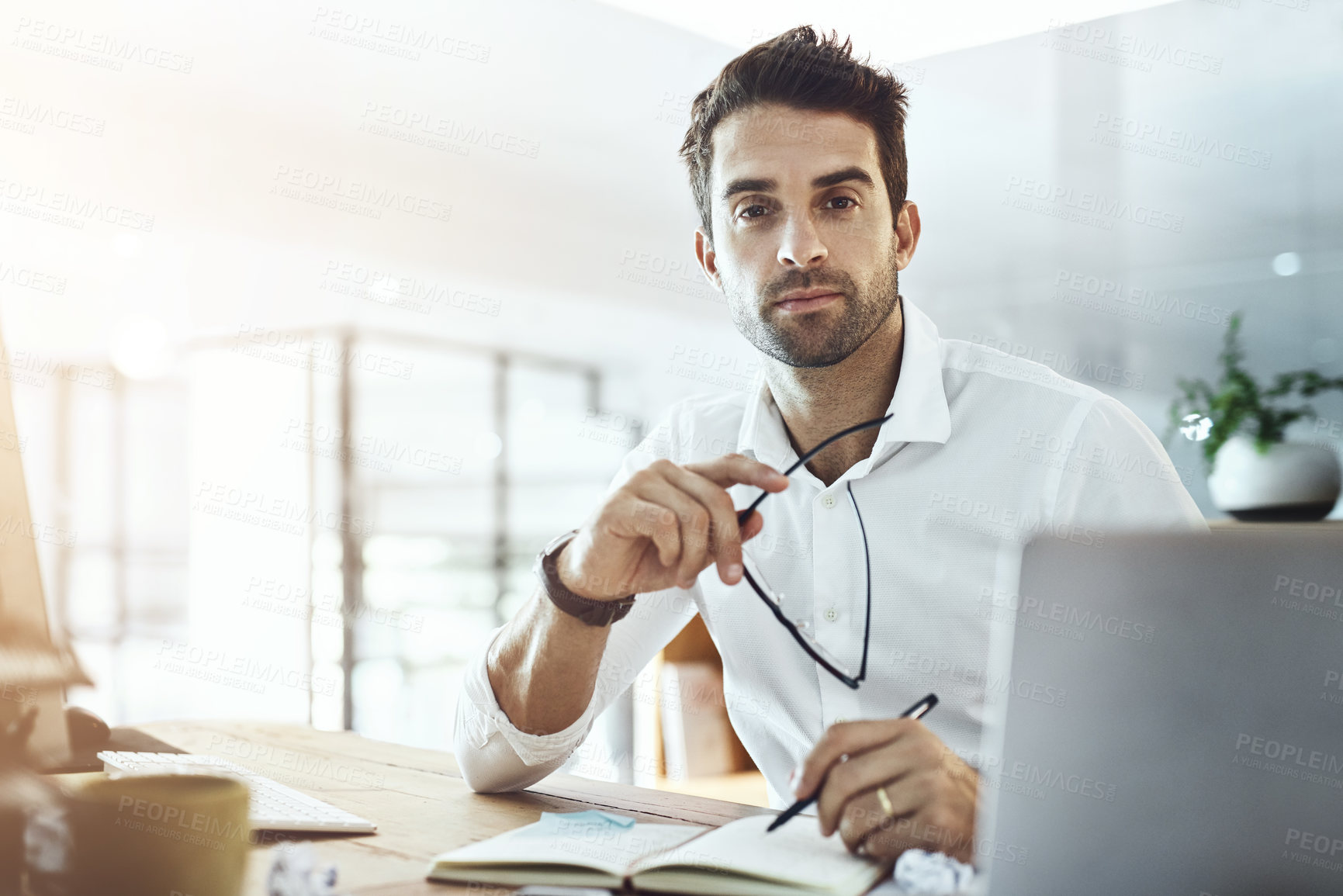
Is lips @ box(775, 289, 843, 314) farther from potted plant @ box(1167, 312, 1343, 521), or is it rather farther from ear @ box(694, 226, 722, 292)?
potted plant @ box(1167, 312, 1343, 521)

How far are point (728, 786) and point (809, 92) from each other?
2.21m

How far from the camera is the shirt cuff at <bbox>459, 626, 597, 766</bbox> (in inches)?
42.4

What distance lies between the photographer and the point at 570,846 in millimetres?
→ 790

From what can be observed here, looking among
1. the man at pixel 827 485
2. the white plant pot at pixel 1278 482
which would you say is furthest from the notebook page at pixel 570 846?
the white plant pot at pixel 1278 482

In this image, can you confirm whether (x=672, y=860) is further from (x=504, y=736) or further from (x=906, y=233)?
(x=906, y=233)

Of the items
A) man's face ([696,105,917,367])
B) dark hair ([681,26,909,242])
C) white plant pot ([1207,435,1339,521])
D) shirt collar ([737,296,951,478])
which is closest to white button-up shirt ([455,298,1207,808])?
shirt collar ([737,296,951,478])

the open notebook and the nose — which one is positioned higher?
the nose

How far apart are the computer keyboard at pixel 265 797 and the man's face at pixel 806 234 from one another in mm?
804

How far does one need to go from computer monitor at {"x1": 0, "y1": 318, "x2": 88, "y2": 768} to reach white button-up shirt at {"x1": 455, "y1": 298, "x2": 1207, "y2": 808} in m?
0.41

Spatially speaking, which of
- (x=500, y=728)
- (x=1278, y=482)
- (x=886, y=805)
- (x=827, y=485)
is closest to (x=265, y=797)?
(x=500, y=728)

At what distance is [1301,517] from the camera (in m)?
2.20

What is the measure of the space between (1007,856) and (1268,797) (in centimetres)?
15

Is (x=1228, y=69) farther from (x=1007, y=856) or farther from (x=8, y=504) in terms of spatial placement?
(x=8, y=504)

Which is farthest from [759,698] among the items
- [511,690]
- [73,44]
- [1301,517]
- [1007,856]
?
[73,44]
